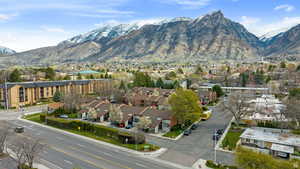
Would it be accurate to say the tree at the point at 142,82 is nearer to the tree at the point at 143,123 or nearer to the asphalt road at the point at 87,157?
the tree at the point at 143,123

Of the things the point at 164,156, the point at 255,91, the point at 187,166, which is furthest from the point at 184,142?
the point at 255,91

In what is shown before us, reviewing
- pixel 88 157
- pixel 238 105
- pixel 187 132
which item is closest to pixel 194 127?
pixel 187 132

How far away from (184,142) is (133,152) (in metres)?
10.1

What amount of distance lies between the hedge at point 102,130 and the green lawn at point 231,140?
1402cm

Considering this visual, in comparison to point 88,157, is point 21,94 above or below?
above

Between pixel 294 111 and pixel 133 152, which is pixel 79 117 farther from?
pixel 294 111

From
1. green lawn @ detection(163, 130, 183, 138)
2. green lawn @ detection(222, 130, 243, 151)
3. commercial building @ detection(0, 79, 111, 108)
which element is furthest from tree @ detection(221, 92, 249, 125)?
commercial building @ detection(0, 79, 111, 108)

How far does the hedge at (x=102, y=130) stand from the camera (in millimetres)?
37906

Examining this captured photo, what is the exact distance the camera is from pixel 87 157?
1248 inches

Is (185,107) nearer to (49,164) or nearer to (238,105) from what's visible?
(238,105)

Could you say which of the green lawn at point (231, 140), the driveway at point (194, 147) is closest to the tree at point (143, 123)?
the driveway at point (194, 147)

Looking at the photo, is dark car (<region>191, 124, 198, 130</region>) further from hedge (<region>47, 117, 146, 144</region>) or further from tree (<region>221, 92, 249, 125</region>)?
hedge (<region>47, 117, 146, 144</region>)

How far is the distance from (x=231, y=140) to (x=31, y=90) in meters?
71.7

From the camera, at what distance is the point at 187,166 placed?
29.5 m
